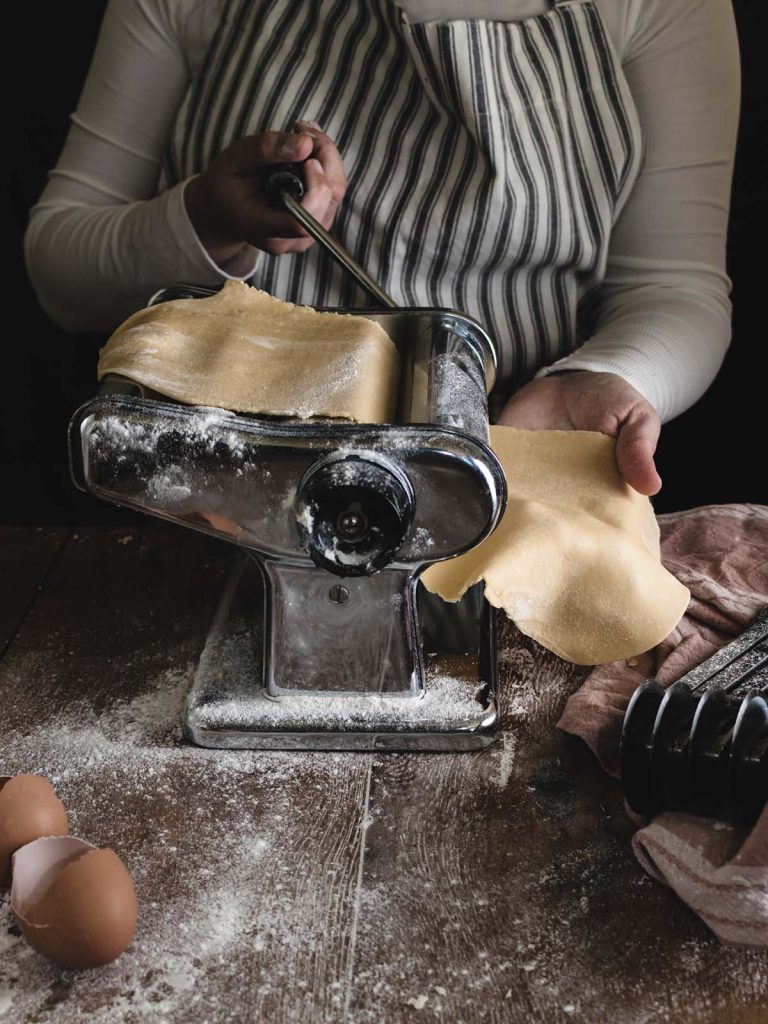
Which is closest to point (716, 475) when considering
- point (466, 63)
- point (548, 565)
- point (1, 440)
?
point (466, 63)

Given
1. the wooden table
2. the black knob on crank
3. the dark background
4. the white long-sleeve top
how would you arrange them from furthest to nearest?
the dark background, the white long-sleeve top, the black knob on crank, the wooden table

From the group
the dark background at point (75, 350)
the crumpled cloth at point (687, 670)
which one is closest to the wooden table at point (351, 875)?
the crumpled cloth at point (687, 670)

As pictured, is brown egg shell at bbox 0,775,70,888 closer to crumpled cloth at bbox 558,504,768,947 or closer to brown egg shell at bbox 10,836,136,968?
brown egg shell at bbox 10,836,136,968

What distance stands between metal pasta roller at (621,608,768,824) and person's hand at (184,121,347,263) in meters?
0.57

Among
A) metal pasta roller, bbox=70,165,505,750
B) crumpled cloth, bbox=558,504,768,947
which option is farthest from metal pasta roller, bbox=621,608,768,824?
→ metal pasta roller, bbox=70,165,505,750

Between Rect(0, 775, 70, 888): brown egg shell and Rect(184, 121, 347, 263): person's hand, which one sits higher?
Rect(184, 121, 347, 263): person's hand

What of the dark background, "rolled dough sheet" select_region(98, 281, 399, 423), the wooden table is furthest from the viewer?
the dark background

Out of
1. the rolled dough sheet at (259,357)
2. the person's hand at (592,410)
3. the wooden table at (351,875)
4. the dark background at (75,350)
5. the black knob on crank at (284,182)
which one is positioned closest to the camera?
the wooden table at (351,875)

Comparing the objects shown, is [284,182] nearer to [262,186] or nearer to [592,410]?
[262,186]

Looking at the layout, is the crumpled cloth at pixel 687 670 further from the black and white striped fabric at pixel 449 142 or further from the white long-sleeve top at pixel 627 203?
the black and white striped fabric at pixel 449 142

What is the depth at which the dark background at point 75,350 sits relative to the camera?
135 cm

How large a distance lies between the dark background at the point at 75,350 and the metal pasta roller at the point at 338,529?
2.10 ft

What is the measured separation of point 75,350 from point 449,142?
70 cm

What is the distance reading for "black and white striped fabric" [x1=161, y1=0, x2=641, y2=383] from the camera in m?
1.10
